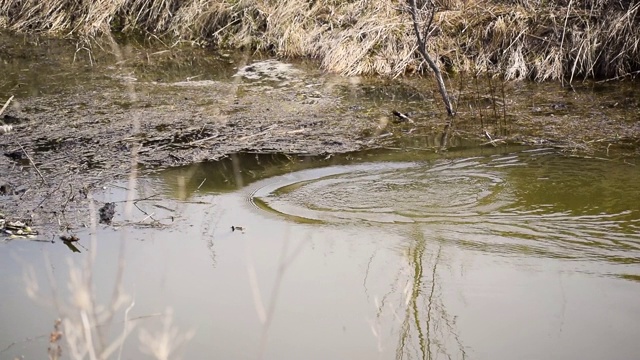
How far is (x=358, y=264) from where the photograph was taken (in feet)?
15.4

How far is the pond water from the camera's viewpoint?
12.8 feet

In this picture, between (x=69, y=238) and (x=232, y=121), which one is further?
(x=232, y=121)

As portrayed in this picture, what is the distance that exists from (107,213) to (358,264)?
164 cm

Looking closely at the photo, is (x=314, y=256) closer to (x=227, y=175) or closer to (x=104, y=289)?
(x=104, y=289)

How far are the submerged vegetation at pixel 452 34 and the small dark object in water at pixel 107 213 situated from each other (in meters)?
3.63

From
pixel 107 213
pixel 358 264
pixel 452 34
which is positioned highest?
pixel 452 34

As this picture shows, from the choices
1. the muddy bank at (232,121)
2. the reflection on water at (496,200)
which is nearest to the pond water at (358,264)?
the reflection on water at (496,200)

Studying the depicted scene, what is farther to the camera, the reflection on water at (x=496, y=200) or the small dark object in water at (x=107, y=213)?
the small dark object in water at (x=107, y=213)

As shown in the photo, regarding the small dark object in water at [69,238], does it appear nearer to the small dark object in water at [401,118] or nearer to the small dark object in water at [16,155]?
the small dark object in water at [16,155]

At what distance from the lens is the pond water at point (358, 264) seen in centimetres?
389

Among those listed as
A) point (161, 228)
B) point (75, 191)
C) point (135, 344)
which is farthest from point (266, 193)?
point (135, 344)

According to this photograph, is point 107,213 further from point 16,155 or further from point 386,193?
point 386,193

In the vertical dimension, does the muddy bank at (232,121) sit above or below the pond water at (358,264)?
above

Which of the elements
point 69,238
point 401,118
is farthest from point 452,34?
point 69,238
